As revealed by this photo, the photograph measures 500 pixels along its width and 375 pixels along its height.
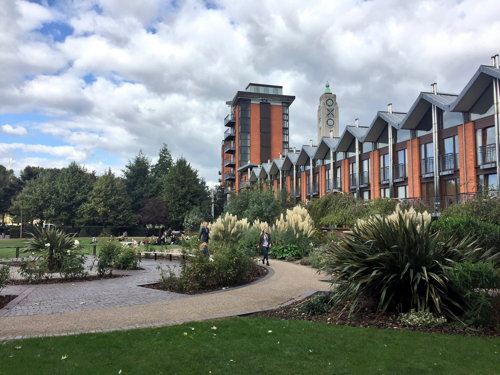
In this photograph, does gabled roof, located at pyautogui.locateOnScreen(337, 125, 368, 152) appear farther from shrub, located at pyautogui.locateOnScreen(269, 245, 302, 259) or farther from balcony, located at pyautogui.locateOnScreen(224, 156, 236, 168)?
balcony, located at pyautogui.locateOnScreen(224, 156, 236, 168)

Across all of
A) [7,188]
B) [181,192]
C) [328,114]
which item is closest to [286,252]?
[181,192]

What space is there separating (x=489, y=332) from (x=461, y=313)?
0.75 metres

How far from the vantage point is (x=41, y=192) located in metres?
55.7

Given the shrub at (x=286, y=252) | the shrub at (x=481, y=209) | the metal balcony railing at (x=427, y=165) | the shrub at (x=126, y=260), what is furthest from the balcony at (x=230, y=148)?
the shrub at (x=481, y=209)

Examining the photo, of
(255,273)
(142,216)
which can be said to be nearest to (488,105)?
(255,273)

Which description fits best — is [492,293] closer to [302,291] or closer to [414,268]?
[414,268]

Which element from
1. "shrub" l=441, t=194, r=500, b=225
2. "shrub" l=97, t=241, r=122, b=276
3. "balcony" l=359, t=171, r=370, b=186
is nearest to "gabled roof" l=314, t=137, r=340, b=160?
"balcony" l=359, t=171, r=370, b=186

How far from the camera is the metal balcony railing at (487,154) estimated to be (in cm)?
2173

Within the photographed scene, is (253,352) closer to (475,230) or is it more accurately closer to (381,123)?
(475,230)

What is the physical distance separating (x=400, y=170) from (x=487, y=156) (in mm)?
7069

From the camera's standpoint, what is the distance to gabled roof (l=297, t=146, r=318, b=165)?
137ft

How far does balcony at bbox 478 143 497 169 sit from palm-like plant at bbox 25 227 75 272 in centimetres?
2015

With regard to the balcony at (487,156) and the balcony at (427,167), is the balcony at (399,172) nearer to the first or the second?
the balcony at (427,167)

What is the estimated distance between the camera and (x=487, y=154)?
873 inches
